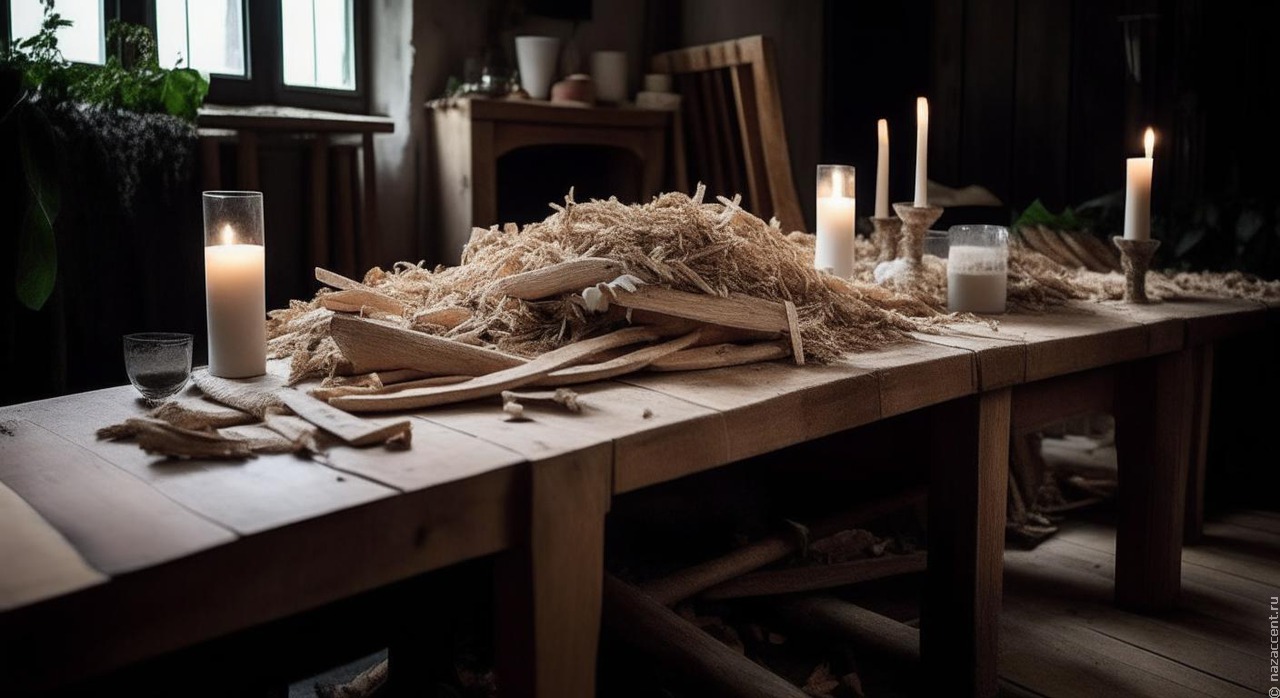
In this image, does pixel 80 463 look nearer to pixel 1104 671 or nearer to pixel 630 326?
pixel 630 326

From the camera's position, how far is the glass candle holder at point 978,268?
2.05 metres

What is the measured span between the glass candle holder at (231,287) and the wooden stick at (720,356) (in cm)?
58

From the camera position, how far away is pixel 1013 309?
2.16 metres

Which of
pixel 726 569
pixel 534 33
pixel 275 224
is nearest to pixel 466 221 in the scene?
pixel 275 224

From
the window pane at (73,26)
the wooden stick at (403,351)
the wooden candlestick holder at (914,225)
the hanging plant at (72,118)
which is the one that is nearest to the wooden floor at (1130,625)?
the wooden candlestick holder at (914,225)

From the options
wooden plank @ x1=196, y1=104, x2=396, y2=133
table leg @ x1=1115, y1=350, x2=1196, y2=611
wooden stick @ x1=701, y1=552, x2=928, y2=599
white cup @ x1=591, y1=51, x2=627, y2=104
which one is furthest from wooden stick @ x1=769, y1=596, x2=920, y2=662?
white cup @ x1=591, y1=51, x2=627, y2=104

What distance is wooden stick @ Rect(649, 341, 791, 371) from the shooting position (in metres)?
1.48

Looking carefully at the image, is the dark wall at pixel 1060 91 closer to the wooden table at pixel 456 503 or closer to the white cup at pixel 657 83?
the white cup at pixel 657 83

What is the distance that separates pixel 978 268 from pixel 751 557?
79cm

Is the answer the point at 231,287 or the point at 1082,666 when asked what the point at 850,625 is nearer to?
the point at 1082,666


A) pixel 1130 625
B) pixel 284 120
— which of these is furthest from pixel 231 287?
pixel 284 120

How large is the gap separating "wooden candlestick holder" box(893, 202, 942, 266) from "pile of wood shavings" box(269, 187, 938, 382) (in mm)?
356

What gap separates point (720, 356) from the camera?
151cm

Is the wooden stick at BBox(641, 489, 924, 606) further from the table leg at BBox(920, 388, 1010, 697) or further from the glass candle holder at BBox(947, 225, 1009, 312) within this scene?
the glass candle holder at BBox(947, 225, 1009, 312)
